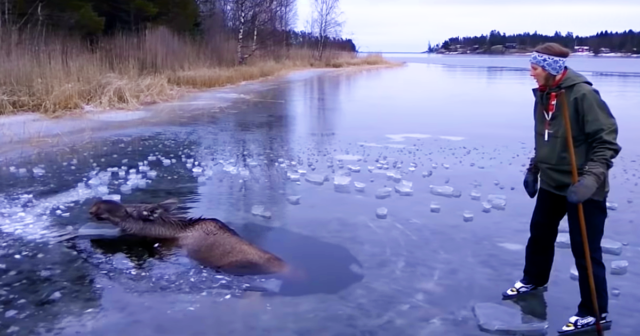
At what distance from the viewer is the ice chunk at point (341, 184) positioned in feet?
25.6

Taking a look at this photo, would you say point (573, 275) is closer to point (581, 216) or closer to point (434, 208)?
point (581, 216)

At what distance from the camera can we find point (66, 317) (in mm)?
4242

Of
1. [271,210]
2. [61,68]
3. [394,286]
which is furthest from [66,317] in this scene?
[61,68]

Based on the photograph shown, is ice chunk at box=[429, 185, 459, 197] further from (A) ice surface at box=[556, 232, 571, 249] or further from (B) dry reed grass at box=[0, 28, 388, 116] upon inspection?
(B) dry reed grass at box=[0, 28, 388, 116]

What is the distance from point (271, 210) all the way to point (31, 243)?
232 cm

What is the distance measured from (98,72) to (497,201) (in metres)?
11.9

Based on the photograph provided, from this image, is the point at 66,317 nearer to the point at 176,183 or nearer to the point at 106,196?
the point at 106,196

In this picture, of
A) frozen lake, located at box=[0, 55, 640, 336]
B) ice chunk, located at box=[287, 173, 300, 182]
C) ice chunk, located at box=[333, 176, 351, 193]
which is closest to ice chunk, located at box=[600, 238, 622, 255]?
frozen lake, located at box=[0, 55, 640, 336]

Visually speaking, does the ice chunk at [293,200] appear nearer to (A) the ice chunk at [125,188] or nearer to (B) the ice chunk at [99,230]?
(A) the ice chunk at [125,188]

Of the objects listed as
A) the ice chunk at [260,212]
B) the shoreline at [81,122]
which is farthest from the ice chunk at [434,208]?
the shoreline at [81,122]

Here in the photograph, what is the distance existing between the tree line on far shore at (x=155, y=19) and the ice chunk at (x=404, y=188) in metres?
12.1

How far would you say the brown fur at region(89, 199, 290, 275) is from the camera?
16.8ft

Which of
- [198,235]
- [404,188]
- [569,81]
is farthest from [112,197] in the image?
[569,81]

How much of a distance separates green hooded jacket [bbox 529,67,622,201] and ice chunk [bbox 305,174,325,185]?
4.07 meters
